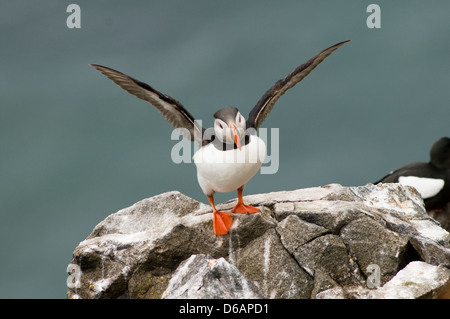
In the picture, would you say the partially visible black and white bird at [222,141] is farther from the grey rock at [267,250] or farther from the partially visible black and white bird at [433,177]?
the partially visible black and white bird at [433,177]

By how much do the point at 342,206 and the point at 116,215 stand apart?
276 centimetres

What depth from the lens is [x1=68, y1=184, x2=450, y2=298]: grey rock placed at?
24.9 ft

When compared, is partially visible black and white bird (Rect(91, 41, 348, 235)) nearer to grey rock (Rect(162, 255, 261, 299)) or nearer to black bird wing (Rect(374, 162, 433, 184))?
grey rock (Rect(162, 255, 261, 299))

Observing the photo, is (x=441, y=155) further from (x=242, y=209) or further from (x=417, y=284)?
(x=417, y=284)

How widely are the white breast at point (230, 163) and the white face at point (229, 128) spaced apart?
176 mm

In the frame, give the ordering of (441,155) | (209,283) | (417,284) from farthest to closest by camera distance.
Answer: (441,155) < (417,284) < (209,283)

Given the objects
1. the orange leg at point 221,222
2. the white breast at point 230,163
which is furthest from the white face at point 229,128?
the orange leg at point 221,222

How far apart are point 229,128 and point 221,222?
1.16m

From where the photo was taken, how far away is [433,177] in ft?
44.4

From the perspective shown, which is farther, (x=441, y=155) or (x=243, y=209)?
(x=441, y=155)

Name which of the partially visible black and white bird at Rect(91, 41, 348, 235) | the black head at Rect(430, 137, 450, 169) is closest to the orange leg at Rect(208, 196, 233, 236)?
the partially visible black and white bird at Rect(91, 41, 348, 235)

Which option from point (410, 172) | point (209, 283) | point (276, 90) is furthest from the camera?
point (410, 172)

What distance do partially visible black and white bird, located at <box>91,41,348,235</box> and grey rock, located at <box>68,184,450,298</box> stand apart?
0.34 metres

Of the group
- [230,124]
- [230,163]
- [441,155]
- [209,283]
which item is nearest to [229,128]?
[230,124]
